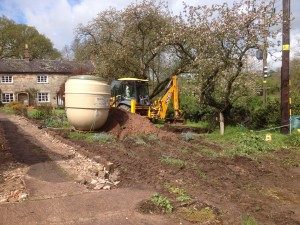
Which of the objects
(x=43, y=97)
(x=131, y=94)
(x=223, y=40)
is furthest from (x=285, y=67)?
(x=43, y=97)

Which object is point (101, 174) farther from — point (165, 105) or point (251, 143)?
point (165, 105)

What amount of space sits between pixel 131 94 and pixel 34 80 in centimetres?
3241

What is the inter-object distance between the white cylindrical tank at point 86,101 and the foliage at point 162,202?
9.14 m

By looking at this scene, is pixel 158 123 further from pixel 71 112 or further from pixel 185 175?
pixel 185 175

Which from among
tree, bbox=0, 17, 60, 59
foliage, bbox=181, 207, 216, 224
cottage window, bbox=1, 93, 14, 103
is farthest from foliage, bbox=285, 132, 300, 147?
tree, bbox=0, 17, 60, 59

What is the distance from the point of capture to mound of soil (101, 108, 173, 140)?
16438 mm

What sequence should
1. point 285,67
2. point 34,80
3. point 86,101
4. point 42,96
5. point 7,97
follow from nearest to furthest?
point 86,101 → point 285,67 → point 7,97 → point 34,80 → point 42,96

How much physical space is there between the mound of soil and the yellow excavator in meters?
3.42

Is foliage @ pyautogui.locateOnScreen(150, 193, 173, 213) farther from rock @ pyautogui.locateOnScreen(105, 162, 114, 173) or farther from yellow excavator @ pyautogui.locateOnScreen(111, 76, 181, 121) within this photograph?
yellow excavator @ pyautogui.locateOnScreen(111, 76, 181, 121)

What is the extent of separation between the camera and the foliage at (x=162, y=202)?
672cm

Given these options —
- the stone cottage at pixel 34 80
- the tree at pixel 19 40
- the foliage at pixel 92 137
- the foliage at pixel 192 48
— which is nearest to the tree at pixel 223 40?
the foliage at pixel 192 48

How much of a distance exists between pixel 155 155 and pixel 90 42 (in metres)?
22.1

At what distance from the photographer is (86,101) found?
621 inches

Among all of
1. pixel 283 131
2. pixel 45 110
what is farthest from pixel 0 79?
pixel 283 131
